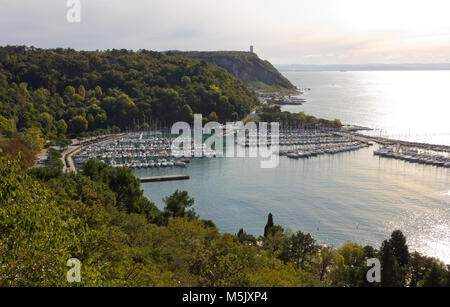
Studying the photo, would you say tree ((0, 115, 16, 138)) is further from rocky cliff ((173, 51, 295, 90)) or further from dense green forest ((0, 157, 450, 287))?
rocky cliff ((173, 51, 295, 90))

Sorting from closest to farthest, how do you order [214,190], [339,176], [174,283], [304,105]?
1. [174,283]
2. [214,190]
3. [339,176]
4. [304,105]

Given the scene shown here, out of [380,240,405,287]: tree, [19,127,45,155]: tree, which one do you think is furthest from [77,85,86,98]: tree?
[380,240,405,287]: tree

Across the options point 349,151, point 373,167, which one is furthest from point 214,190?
point 349,151

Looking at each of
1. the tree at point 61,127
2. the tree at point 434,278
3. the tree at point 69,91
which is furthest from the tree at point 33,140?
the tree at point 434,278

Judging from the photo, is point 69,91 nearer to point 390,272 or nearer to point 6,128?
point 6,128

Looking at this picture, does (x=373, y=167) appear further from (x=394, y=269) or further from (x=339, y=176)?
(x=394, y=269)

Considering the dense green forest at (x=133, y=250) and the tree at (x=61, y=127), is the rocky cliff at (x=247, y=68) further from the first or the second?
the dense green forest at (x=133, y=250)

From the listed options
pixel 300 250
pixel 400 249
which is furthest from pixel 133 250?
pixel 400 249
